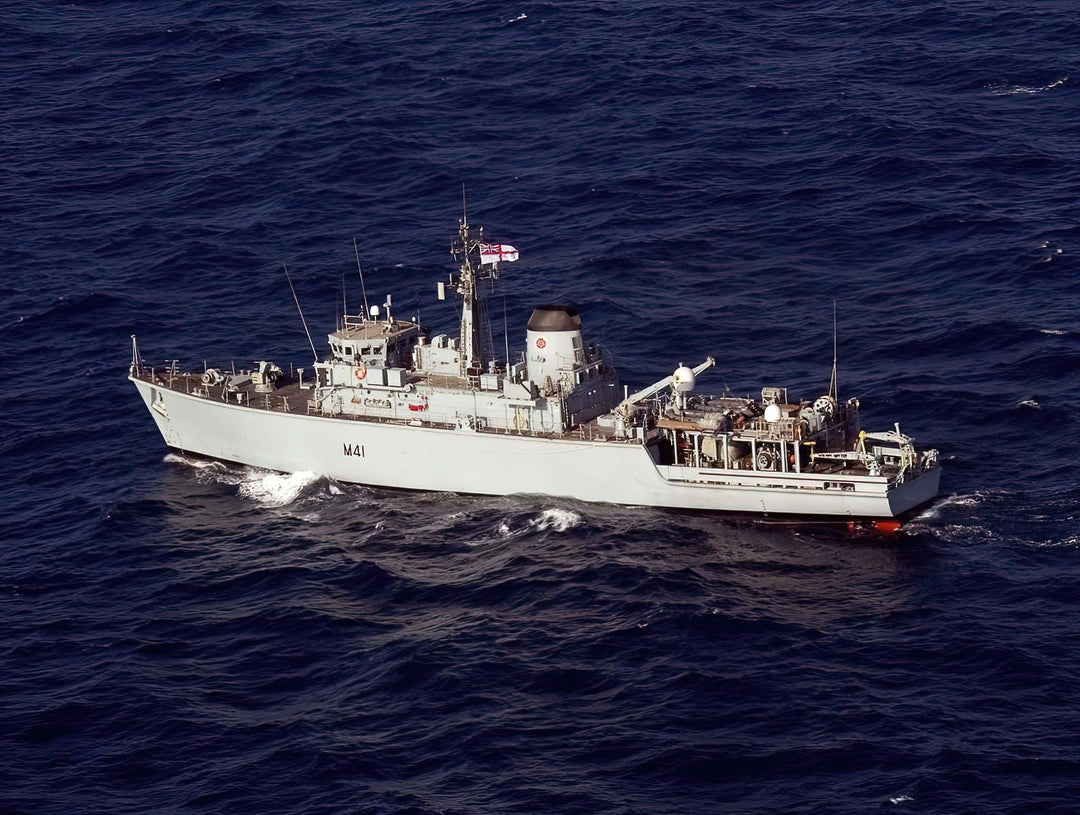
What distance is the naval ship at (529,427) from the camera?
280 ft

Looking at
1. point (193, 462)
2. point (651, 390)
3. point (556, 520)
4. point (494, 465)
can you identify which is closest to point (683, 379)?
point (651, 390)

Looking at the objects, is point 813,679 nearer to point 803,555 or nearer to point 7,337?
point 803,555

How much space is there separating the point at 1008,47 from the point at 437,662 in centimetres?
7368

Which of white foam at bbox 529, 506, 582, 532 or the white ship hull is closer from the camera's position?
the white ship hull

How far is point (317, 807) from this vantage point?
2537 inches

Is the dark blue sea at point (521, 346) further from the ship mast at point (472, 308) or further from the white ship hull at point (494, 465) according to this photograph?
the ship mast at point (472, 308)

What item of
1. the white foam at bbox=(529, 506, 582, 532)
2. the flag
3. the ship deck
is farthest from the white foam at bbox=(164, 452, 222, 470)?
the white foam at bbox=(529, 506, 582, 532)

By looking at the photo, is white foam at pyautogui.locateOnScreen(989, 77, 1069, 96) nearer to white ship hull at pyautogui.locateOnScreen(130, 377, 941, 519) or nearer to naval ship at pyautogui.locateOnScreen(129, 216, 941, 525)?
naval ship at pyautogui.locateOnScreen(129, 216, 941, 525)

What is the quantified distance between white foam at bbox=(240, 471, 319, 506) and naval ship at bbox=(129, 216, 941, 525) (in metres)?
0.78

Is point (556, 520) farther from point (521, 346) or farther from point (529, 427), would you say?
point (521, 346)

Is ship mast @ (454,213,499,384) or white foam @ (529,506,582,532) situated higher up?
ship mast @ (454,213,499,384)

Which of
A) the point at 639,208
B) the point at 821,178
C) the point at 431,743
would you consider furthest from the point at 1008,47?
the point at 431,743

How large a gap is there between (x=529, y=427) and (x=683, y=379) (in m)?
8.20

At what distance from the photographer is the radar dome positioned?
287 feet
